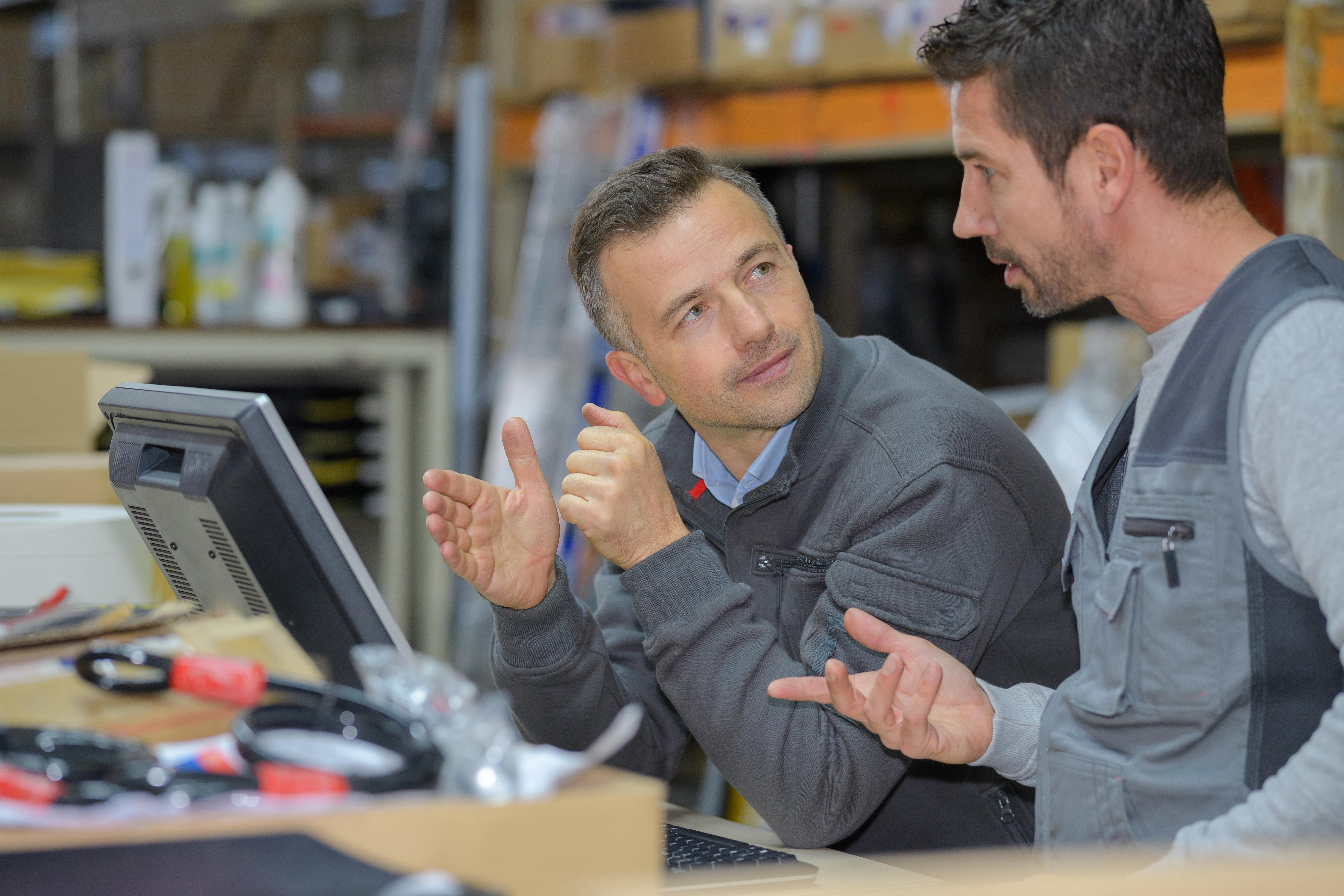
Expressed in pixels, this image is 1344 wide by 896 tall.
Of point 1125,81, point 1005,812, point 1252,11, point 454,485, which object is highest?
point 1252,11

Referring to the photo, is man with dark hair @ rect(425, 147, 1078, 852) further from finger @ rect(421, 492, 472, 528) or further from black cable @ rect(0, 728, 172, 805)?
black cable @ rect(0, 728, 172, 805)

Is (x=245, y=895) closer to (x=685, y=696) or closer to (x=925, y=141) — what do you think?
(x=685, y=696)

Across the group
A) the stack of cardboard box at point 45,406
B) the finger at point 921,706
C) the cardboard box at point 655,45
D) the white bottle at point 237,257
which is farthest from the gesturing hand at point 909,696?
the white bottle at point 237,257

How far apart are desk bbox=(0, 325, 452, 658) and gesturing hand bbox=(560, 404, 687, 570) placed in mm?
2275

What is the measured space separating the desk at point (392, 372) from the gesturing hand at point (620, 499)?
7.46 feet

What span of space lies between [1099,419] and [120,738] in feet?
7.25

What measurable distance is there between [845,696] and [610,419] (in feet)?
1.38

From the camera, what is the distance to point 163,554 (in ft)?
4.10

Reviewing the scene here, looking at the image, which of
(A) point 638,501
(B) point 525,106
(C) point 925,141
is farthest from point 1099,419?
(B) point 525,106

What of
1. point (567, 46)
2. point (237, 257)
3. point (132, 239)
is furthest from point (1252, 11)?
point (132, 239)

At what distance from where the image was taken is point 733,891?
1.09 metres

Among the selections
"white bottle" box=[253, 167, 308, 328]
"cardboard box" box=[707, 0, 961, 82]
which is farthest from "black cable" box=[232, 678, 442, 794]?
"white bottle" box=[253, 167, 308, 328]

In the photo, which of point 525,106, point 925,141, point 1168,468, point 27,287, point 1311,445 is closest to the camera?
point 1311,445

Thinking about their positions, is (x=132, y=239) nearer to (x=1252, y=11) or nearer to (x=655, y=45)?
(x=655, y=45)
